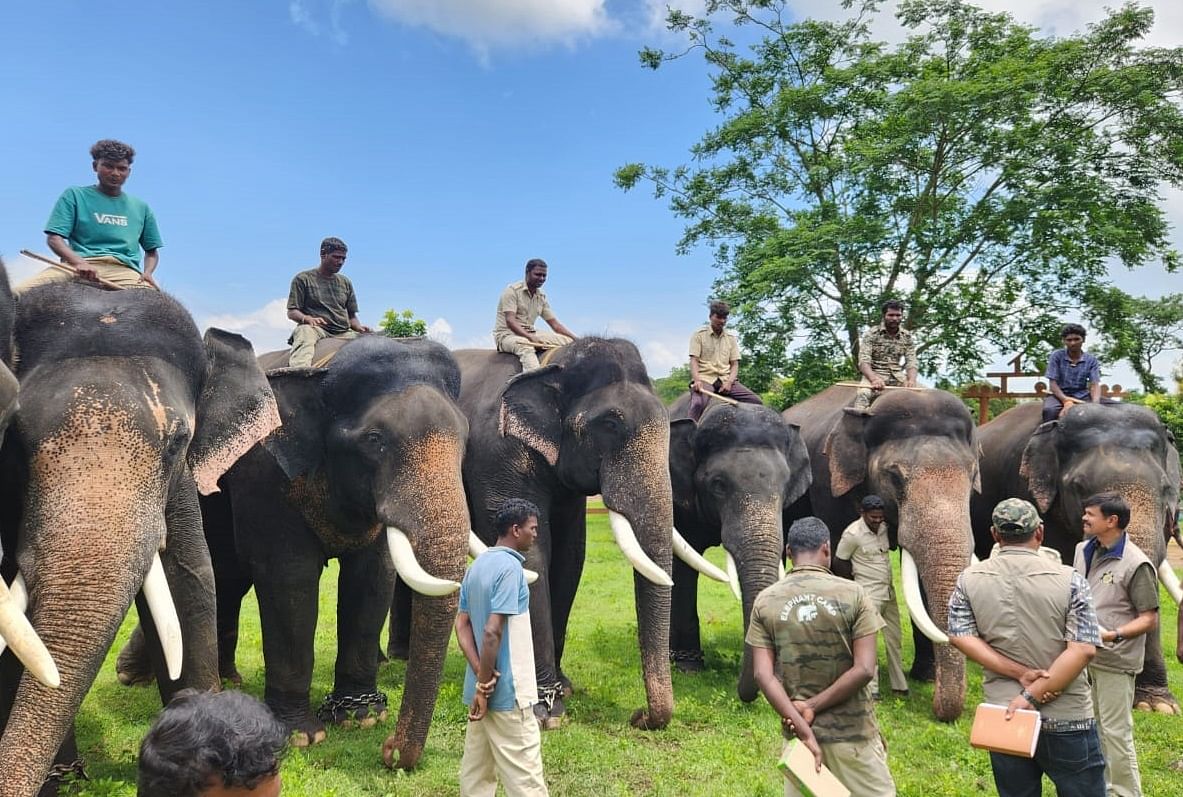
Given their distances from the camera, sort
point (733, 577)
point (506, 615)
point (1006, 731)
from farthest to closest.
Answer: point (733, 577)
point (506, 615)
point (1006, 731)

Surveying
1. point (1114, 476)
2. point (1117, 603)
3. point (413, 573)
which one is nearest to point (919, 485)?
point (1114, 476)

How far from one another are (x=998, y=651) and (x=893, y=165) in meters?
17.0

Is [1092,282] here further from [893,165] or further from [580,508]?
[580,508]

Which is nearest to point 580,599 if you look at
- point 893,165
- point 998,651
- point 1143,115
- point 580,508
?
point 580,508

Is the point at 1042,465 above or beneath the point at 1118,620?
above

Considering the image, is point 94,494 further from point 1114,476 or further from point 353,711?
point 1114,476

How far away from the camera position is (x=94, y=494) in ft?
11.8

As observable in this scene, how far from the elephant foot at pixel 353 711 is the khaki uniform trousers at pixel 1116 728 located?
173 inches

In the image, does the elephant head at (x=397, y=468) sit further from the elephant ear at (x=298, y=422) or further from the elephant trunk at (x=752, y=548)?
the elephant trunk at (x=752, y=548)

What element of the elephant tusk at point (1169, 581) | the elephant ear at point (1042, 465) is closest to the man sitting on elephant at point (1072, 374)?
the elephant ear at point (1042, 465)

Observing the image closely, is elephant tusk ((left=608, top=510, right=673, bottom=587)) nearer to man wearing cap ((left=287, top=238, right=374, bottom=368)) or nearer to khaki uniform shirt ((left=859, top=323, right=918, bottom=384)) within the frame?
man wearing cap ((left=287, top=238, right=374, bottom=368))

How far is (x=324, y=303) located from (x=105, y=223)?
7.01ft

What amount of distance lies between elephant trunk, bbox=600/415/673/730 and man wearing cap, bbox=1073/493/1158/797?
255cm

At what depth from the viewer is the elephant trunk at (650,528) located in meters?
6.29
